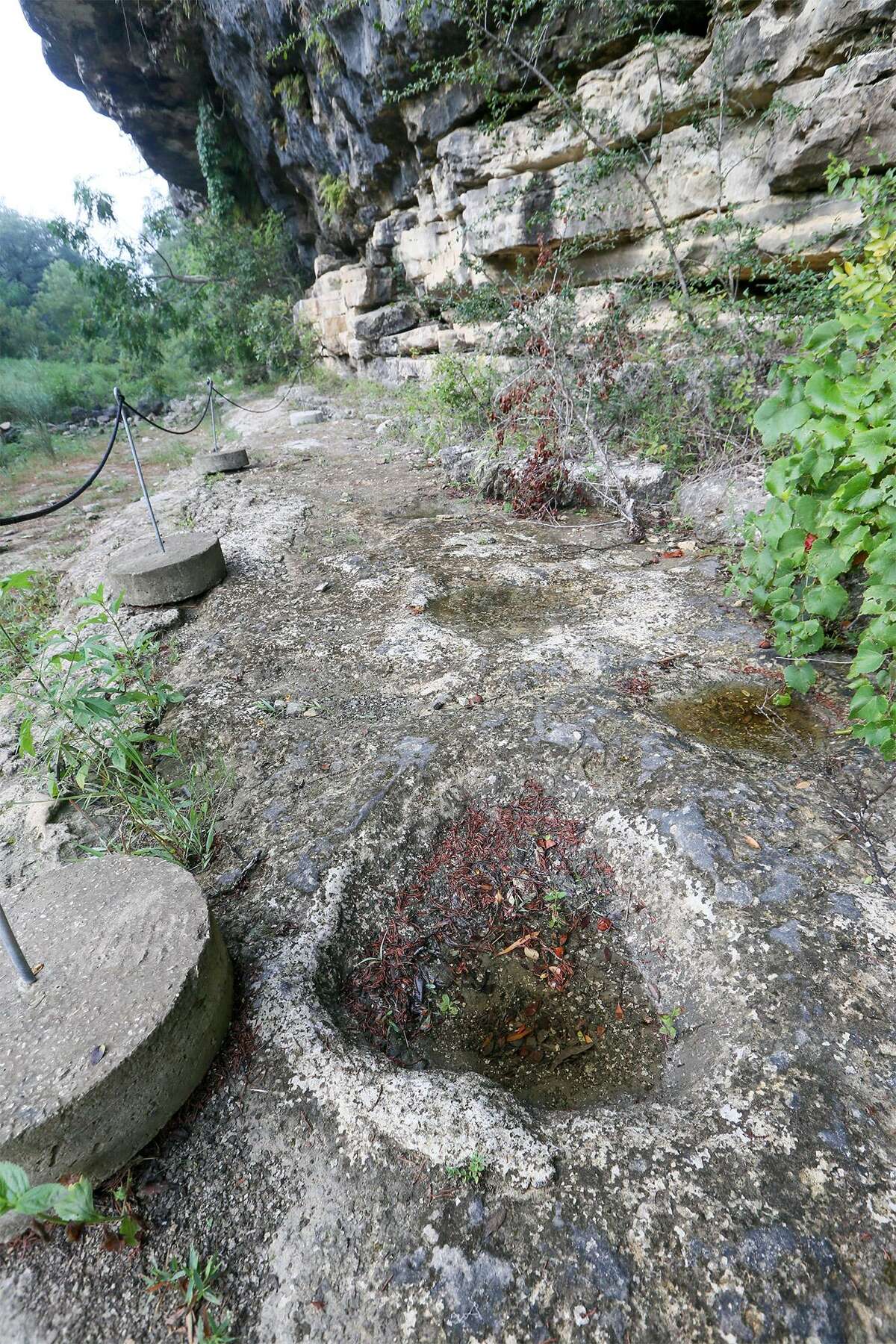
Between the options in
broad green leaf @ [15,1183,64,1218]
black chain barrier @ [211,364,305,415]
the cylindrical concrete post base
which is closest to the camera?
broad green leaf @ [15,1183,64,1218]

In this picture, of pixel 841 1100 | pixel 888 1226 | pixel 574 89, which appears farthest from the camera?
pixel 574 89

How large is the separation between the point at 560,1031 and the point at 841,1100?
2.47ft

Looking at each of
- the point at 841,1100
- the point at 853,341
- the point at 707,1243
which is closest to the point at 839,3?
the point at 853,341

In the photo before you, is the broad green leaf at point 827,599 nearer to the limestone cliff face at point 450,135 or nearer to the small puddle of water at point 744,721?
the small puddle of water at point 744,721

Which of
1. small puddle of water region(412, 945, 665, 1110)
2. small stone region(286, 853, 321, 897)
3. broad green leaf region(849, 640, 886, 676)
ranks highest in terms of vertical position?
broad green leaf region(849, 640, 886, 676)

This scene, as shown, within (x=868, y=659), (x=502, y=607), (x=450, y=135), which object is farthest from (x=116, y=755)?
(x=450, y=135)

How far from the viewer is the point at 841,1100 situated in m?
1.55

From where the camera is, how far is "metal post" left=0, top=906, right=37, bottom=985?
63.1 inches

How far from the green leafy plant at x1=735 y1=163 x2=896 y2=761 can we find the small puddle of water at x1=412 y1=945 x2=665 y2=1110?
1332 mm

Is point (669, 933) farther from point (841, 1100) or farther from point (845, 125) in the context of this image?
point (845, 125)

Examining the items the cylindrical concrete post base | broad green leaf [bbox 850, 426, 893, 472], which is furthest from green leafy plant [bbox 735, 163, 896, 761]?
the cylindrical concrete post base

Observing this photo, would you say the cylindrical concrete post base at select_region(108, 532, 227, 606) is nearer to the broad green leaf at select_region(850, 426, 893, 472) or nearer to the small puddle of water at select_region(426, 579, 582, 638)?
the small puddle of water at select_region(426, 579, 582, 638)

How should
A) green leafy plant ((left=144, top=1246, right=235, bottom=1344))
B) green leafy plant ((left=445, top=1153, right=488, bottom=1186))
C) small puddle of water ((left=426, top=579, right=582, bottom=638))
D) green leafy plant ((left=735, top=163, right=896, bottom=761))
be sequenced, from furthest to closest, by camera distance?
small puddle of water ((left=426, top=579, right=582, bottom=638)) < green leafy plant ((left=735, top=163, right=896, bottom=761)) < green leafy plant ((left=445, top=1153, right=488, bottom=1186)) < green leafy plant ((left=144, top=1246, right=235, bottom=1344))

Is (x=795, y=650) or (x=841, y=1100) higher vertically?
(x=795, y=650)
